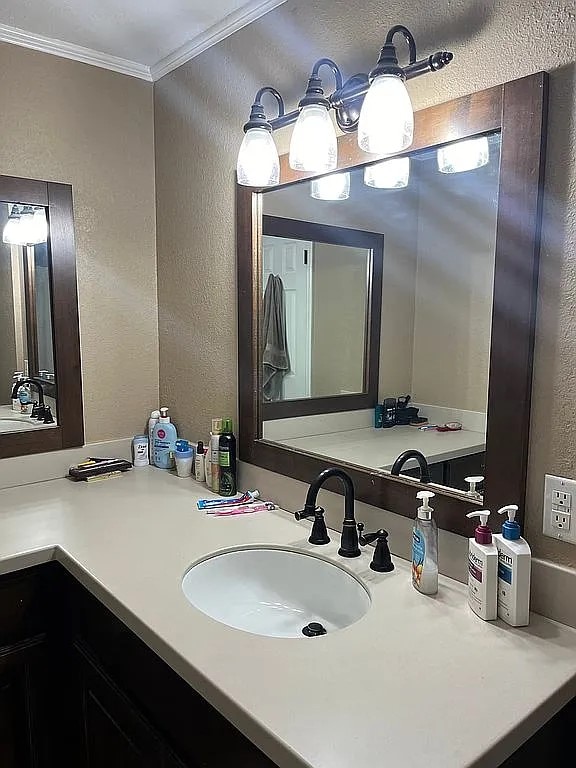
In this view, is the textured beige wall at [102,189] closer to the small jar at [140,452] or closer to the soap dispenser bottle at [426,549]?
the small jar at [140,452]

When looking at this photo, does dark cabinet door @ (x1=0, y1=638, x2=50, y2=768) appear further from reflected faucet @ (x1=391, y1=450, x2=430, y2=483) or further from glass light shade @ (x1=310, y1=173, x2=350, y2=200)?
glass light shade @ (x1=310, y1=173, x2=350, y2=200)

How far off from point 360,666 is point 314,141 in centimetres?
115

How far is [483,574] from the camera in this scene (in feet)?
3.66

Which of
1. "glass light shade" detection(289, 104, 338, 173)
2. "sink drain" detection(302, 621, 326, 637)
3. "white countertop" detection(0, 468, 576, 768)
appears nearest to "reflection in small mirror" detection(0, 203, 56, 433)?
"white countertop" detection(0, 468, 576, 768)

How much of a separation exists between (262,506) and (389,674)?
0.85 meters

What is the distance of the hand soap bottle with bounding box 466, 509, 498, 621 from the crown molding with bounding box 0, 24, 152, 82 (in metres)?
1.97

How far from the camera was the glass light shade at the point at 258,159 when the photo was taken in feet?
5.09

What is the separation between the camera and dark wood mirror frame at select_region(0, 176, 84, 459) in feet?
6.55

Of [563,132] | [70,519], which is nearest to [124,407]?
[70,519]

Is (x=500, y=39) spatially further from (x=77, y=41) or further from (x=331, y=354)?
(x=77, y=41)

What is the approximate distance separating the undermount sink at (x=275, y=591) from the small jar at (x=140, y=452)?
882mm

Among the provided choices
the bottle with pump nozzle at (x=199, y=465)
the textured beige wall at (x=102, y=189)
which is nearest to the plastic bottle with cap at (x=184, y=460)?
the bottle with pump nozzle at (x=199, y=465)

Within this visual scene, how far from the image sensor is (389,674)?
38.0 inches

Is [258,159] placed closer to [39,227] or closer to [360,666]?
[39,227]
